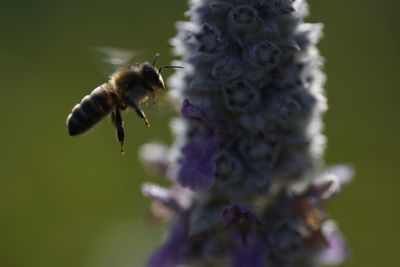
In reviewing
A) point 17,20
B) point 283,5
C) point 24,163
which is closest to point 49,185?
point 24,163

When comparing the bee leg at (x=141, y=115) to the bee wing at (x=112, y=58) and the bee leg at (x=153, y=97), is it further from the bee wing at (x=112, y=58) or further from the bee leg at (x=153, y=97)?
the bee wing at (x=112, y=58)

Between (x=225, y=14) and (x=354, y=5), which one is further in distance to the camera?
(x=354, y=5)

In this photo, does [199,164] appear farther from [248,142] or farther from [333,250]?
[333,250]

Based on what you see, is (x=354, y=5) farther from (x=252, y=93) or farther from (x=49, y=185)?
(x=252, y=93)

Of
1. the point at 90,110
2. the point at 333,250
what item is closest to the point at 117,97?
the point at 90,110

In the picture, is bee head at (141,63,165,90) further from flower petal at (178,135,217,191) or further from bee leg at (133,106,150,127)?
flower petal at (178,135,217,191)

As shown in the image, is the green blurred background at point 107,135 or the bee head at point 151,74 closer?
the bee head at point 151,74

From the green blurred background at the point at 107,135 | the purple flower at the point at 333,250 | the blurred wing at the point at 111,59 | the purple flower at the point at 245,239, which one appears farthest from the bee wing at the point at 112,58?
the green blurred background at the point at 107,135
